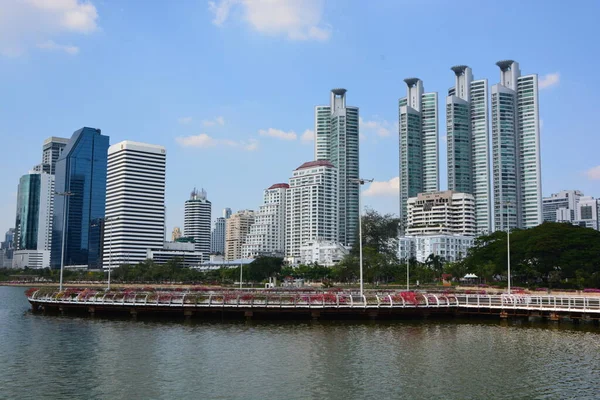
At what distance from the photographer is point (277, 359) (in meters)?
40.5

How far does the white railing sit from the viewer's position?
205 ft

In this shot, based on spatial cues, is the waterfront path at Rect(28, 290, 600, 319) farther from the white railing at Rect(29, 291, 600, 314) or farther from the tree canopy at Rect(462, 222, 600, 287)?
the tree canopy at Rect(462, 222, 600, 287)

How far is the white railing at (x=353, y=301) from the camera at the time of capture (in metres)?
62.6

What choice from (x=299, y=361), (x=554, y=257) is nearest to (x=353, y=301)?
(x=299, y=361)

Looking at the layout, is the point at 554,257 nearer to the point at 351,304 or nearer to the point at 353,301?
the point at 353,301

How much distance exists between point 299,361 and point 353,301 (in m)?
24.6

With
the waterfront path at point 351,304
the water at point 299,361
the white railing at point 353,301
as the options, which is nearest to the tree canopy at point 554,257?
the waterfront path at point 351,304

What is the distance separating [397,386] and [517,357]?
1322cm

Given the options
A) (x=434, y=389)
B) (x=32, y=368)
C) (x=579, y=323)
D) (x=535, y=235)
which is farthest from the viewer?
(x=535, y=235)

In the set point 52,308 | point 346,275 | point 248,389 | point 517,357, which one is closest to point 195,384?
point 248,389

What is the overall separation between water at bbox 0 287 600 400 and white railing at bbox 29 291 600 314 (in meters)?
3.45

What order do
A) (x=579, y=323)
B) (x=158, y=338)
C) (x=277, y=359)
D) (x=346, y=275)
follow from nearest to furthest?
1. (x=277, y=359)
2. (x=158, y=338)
3. (x=579, y=323)
4. (x=346, y=275)

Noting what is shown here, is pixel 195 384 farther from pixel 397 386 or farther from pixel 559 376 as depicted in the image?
pixel 559 376

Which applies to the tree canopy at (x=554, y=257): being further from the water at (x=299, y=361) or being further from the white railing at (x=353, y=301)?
the water at (x=299, y=361)
